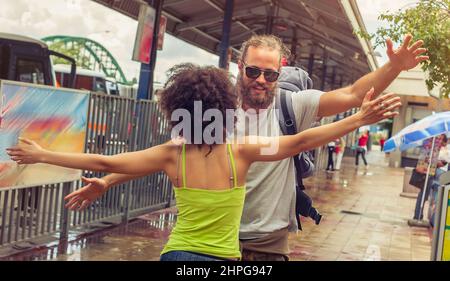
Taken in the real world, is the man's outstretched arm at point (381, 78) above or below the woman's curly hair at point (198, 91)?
above

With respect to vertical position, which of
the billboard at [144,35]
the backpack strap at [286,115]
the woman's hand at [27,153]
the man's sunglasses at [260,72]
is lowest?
the woman's hand at [27,153]

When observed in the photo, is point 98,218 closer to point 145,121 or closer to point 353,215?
point 145,121

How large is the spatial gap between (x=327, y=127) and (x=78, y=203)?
1.24 meters

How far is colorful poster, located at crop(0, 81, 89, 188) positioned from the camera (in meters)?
6.18

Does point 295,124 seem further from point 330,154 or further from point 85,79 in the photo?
point 85,79

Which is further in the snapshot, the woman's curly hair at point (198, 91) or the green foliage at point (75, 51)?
the green foliage at point (75, 51)

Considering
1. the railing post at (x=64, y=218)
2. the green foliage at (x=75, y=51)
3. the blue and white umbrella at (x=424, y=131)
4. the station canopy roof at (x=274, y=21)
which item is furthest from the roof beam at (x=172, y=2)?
the green foliage at (x=75, y=51)

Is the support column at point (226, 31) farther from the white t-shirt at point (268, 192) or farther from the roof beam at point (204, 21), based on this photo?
the white t-shirt at point (268, 192)

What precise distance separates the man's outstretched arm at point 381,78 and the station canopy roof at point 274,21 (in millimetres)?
7947

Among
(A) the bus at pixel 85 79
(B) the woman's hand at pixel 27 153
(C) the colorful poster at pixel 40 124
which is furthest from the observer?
(A) the bus at pixel 85 79

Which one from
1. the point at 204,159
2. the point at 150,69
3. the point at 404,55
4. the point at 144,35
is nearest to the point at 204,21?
the point at 150,69

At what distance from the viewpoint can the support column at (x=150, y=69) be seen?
1077cm

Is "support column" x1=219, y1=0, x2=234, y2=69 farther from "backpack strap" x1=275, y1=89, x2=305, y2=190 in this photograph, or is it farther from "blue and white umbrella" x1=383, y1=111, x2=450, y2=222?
"backpack strap" x1=275, y1=89, x2=305, y2=190

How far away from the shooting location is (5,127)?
6.11 meters
